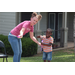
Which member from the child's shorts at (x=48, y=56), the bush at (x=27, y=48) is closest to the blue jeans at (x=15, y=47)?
the child's shorts at (x=48, y=56)

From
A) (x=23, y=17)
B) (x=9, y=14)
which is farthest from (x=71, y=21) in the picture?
(x=9, y=14)

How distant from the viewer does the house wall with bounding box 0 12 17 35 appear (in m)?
11.0

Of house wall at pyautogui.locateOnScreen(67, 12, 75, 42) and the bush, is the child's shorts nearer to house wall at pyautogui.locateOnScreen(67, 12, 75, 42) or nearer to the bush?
the bush

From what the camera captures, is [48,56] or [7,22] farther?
[7,22]

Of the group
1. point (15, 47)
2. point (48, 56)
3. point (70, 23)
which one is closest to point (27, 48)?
point (48, 56)

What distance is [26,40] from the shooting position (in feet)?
30.5

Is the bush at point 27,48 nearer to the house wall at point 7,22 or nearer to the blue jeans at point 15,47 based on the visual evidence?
the house wall at point 7,22

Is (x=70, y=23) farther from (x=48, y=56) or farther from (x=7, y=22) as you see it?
(x=48, y=56)

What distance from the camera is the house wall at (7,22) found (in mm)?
10953

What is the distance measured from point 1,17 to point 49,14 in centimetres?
414

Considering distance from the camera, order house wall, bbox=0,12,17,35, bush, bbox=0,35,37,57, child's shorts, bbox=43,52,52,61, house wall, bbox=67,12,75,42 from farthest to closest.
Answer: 1. house wall, bbox=67,12,75,42
2. house wall, bbox=0,12,17,35
3. bush, bbox=0,35,37,57
4. child's shorts, bbox=43,52,52,61

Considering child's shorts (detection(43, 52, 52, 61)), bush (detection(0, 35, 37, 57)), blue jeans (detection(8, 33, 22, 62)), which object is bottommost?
bush (detection(0, 35, 37, 57))

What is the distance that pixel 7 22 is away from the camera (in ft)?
36.9

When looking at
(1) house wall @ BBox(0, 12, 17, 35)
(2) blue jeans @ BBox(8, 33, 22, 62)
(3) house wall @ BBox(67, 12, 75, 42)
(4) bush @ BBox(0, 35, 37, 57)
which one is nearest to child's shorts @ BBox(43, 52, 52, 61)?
(2) blue jeans @ BBox(8, 33, 22, 62)
